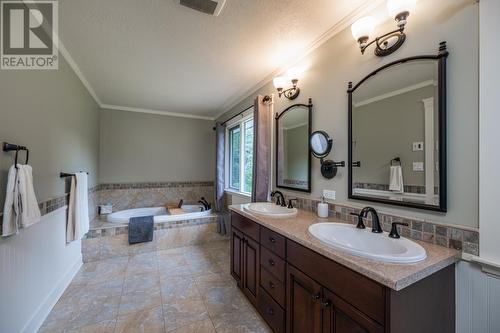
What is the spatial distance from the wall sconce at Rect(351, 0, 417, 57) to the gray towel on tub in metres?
3.30

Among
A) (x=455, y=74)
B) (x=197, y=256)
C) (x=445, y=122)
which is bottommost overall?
(x=197, y=256)

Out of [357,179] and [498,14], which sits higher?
[498,14]

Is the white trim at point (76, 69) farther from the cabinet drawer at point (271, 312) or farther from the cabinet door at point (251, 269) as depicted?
the cabinet drawer at point (271, 312)

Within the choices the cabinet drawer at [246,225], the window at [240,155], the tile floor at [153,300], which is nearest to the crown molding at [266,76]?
the window at [240,155]

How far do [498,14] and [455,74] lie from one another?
0.26m

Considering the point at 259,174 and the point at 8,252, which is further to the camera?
the point at 259,174

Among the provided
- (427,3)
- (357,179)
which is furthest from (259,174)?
(427,3)

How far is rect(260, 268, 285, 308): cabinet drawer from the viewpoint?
57.7 inches

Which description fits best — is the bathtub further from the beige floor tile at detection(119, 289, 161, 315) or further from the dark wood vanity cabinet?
the dark wood vanity cabinet

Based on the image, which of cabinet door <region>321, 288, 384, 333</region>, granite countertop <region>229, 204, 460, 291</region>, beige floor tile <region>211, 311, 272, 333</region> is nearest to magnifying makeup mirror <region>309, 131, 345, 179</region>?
granite countertop <region>229, 204, 460, 291</region>

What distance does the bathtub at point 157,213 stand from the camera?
127 inches

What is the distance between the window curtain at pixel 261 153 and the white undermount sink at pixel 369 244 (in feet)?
3.75

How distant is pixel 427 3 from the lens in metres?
1.21

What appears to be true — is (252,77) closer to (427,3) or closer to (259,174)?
(259,174)
